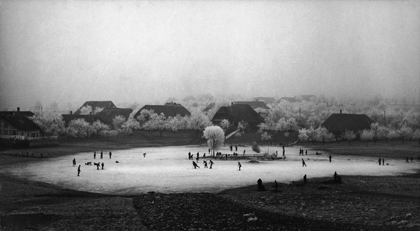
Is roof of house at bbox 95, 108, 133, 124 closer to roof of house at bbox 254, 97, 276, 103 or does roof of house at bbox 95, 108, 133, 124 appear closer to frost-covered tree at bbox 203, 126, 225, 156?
frost-covered tree at bbox 203, 126, 225, 156

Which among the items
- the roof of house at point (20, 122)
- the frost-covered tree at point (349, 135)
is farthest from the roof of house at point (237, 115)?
the roof of house at point (20, 122)

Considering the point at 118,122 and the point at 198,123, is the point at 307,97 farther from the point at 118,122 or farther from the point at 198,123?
the point at 118,122

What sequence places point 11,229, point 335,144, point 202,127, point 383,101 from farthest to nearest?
point 383,101 < point 202,127 < point 335,144 < point 11,229

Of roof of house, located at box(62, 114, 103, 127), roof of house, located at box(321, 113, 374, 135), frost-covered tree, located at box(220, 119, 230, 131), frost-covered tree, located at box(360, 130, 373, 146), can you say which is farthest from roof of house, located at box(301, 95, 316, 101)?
roof of house, located at box(62, 114, 103, 127)

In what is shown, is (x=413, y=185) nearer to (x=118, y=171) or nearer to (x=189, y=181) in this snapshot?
(x=189, y=181)

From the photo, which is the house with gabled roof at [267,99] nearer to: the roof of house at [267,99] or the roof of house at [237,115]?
the roof of house at [267,99]

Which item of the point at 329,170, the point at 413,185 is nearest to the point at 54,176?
the point at 329,170
